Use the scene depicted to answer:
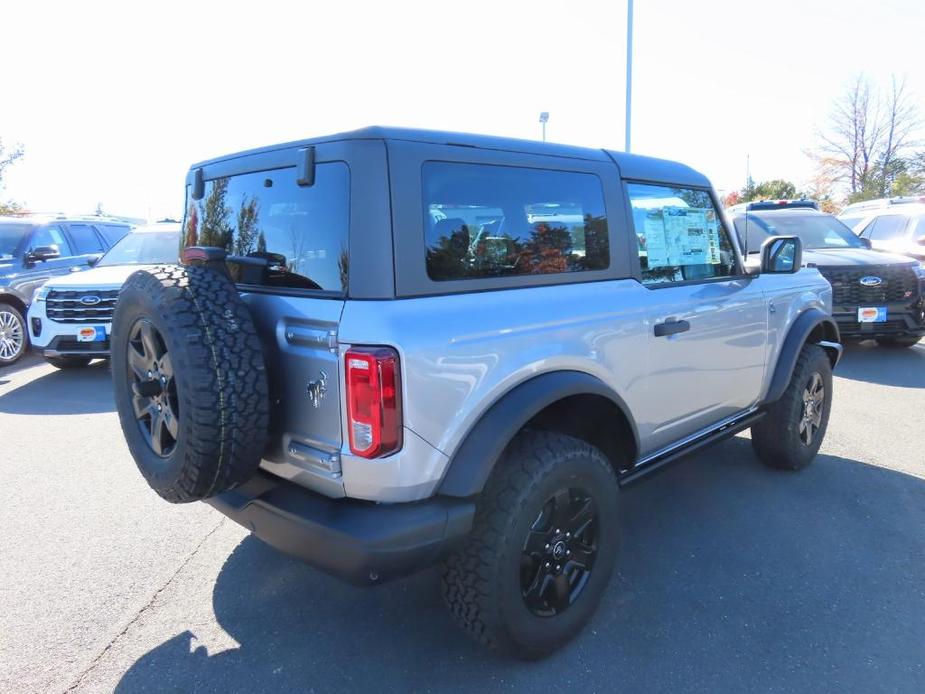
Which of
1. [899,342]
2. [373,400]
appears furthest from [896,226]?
[373,400]

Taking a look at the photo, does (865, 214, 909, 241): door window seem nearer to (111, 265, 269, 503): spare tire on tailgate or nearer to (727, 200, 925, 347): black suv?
(727, 200, 925, 347): black suv

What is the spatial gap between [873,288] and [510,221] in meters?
6.88

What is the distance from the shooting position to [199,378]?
2070mm

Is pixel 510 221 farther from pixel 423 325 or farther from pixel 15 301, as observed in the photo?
pixel 15 301

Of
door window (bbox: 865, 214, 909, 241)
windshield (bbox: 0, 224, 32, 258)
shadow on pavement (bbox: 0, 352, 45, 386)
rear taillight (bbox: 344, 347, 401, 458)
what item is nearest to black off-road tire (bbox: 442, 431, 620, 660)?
rear taillight (bbox: 344, 347, 401, 458)

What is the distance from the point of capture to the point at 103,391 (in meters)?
6.85

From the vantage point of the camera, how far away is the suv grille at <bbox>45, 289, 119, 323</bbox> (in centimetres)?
708

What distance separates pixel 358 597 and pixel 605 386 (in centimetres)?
151

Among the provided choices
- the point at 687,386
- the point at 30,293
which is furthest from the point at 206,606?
the point at 30,293

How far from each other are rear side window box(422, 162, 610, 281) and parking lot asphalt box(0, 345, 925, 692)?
126 cm

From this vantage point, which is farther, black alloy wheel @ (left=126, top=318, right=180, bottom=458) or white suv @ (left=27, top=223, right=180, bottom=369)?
white suv @ (left=27, top=223, right=180, bottom=369)

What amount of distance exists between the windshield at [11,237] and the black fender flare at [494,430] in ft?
29.7

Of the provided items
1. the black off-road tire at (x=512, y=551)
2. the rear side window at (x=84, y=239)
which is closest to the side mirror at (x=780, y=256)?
the black off-road tire at (x=512, y=551)

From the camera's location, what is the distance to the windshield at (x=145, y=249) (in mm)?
7895
